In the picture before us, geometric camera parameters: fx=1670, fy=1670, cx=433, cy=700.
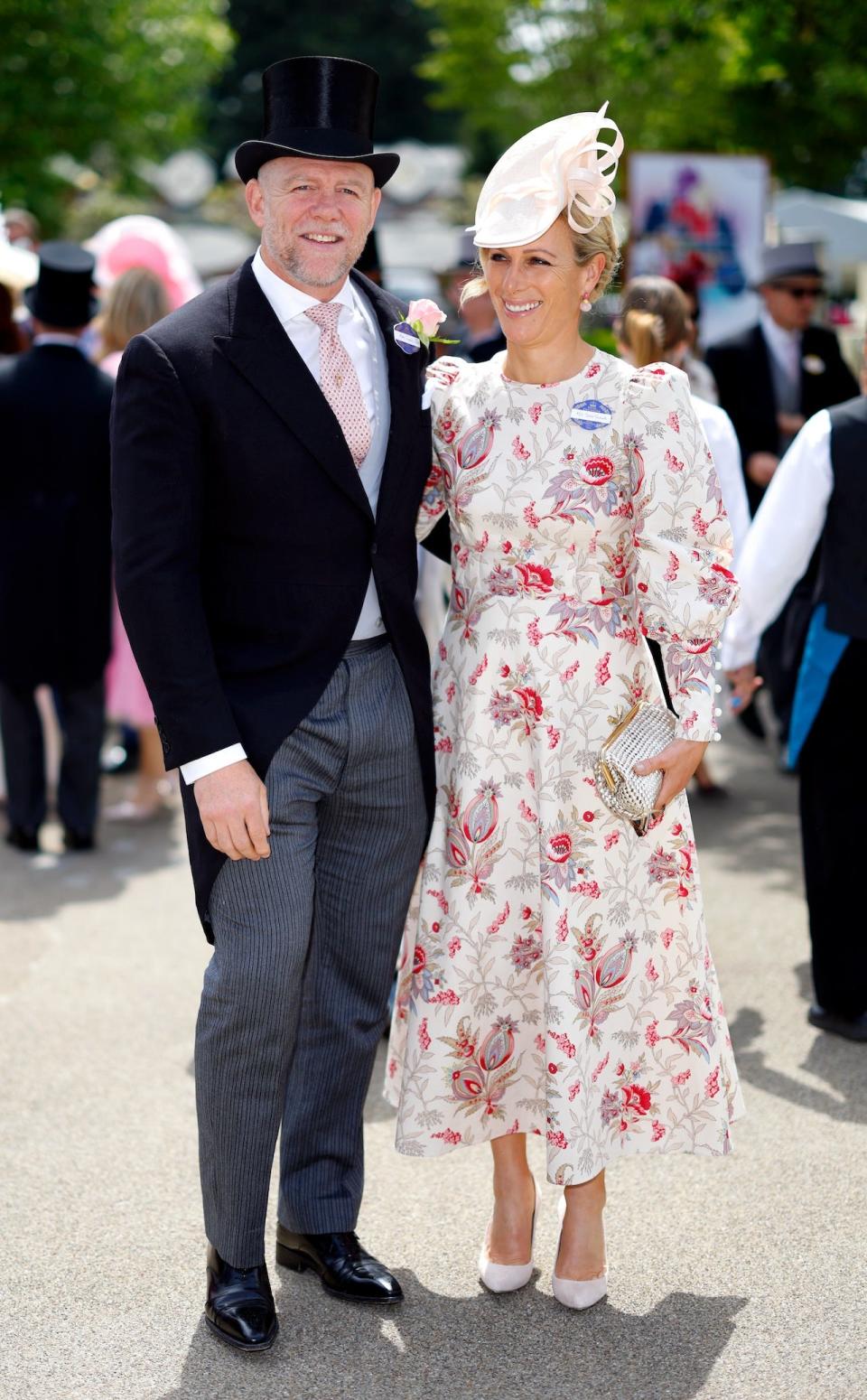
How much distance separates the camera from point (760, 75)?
11.2m

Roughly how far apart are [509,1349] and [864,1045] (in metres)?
1.86

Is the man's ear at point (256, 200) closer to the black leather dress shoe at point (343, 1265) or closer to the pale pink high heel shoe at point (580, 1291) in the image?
the black leather dress shoe at point (343, 1265)

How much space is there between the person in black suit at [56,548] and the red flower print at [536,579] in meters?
3.77

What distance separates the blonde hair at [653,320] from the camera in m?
5.29

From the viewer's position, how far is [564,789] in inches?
126

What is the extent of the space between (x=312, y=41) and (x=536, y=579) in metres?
55.1

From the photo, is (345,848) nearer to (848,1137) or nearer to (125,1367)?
(125,1367)

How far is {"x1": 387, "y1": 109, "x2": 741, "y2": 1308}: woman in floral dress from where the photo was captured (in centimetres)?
312

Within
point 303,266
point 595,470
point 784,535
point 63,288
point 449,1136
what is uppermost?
point 303,266

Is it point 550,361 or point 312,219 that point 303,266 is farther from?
point 550,361

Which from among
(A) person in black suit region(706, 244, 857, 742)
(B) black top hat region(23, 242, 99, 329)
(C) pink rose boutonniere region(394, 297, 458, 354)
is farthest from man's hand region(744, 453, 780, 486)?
(C) pink rose boutonniere region(394, 297, 458, 354)

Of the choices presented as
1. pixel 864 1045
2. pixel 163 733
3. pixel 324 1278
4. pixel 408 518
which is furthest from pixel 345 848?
pixel 864 1045

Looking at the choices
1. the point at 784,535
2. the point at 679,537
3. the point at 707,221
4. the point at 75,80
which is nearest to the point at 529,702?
the point at 679,537

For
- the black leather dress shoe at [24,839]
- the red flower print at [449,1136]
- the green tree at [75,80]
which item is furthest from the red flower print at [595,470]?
the green tree at [75,80]
